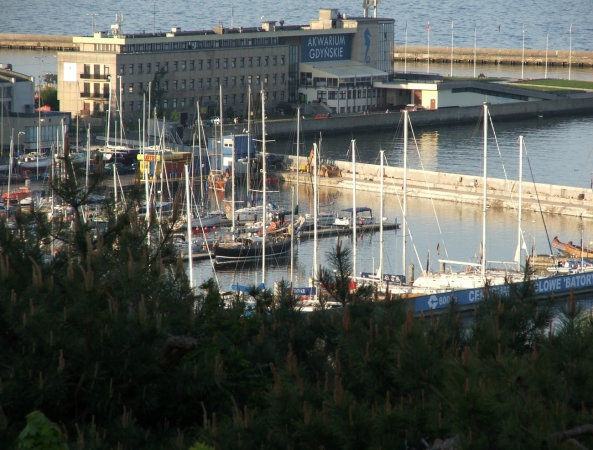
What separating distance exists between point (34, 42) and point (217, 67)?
3335 centimetres

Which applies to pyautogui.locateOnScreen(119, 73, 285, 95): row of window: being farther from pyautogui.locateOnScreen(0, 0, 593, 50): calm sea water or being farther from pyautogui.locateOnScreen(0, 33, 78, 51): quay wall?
pyautogui.locateOnScreen(0, 0, 593, 50): calm sea water

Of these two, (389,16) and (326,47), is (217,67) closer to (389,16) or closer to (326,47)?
(326,47)

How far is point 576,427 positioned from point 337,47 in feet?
141

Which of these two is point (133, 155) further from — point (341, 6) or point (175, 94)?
point (341, 6)

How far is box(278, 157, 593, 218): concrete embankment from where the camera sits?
88.2 ft

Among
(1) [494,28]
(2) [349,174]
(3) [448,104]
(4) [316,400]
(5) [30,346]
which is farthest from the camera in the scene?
(1) [494,28]

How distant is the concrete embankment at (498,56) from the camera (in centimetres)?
6347

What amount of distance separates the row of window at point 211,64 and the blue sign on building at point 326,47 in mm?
1694

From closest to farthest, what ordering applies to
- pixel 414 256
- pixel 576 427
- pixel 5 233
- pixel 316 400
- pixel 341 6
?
pixel 576 427
pixel 316 400
pixel 5 233
pixel 414 256
pixel 341 6

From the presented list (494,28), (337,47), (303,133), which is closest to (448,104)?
(337,47)

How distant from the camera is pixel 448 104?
45438mm

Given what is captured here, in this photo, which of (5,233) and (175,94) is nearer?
(5,233)

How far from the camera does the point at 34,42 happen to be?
235ft

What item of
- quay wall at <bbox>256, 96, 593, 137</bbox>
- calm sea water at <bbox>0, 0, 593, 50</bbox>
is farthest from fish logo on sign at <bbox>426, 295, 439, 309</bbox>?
calm sea water at <bbox>0, 0, 593, 50</bbox>
